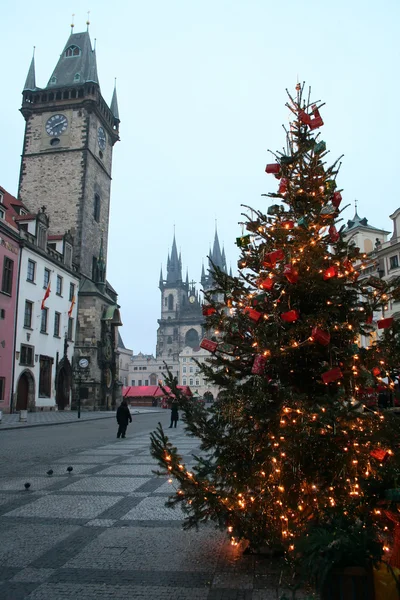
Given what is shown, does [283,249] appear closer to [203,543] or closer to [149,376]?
[203,543]

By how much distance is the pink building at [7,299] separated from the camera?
30.2 m

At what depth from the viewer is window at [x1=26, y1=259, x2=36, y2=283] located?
33.9 meters

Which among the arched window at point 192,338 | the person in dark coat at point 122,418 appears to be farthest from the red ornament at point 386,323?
the arched window at point 192,338

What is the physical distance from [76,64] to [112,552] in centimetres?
5484

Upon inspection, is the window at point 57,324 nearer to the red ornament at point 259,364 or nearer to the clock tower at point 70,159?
the clock tower at point 70,159

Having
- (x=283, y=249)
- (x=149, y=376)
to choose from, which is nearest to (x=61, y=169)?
(x=283, y=249)

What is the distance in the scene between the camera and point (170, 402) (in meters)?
5.08

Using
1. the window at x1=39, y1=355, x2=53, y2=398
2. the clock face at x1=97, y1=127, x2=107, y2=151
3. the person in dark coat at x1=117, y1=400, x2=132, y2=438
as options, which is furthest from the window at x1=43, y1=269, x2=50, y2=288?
the person in dark coat at x1=117, y1=400, x2=132, y2=438

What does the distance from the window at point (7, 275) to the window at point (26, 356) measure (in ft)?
12.9

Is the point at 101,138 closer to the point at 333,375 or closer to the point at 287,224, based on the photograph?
the point at 287,224


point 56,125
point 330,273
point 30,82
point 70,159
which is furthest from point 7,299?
point 330,273

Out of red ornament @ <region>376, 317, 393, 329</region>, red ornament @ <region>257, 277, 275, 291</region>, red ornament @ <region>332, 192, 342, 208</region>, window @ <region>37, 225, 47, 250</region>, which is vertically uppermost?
window @ <region>37, 225, 47, 250</region>

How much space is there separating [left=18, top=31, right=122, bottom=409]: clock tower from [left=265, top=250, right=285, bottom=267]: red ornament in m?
37.2

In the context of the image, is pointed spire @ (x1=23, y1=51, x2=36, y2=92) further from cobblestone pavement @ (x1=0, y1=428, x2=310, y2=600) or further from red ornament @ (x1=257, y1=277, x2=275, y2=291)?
red ornament @ (x1=257, y1=277, x2=275, y2=291)
